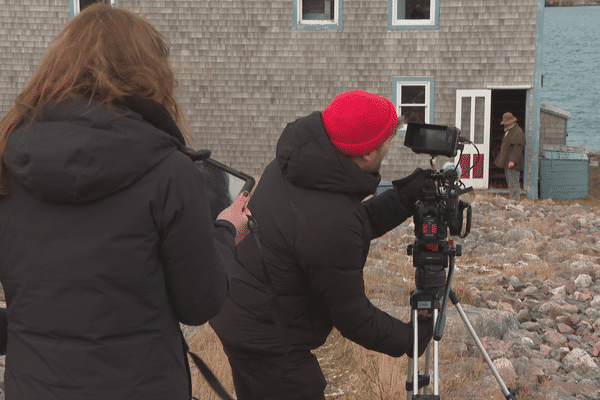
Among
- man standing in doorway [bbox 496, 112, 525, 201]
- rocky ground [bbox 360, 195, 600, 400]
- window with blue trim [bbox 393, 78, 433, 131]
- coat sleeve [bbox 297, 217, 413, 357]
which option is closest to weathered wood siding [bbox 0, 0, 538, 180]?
window with blue trim [bbox 393, 78, 433, 131]

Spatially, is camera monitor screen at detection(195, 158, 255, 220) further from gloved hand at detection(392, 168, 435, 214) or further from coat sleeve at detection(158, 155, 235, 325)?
gloved hand at detection(392, 168, 435, 214)

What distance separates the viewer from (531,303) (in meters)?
5.77

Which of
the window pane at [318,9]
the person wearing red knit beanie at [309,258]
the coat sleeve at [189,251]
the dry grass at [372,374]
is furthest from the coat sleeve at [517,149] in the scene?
the coat sleeve at [189,251]

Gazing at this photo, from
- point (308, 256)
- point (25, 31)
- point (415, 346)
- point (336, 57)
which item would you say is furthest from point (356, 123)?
point (25, 31)

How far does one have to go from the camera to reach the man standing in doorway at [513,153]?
40.0ft

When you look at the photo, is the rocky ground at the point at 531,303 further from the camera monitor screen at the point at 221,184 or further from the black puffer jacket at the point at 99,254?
the black puffer jacket at the point at 99,254

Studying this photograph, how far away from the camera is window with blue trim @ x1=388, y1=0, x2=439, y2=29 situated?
12672mm

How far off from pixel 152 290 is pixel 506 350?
3.50m

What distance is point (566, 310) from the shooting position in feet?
17.9

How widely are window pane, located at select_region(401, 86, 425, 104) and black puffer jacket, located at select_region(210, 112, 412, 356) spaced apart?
440 inches

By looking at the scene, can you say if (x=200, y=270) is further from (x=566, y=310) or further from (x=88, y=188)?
(x=566, y=310)

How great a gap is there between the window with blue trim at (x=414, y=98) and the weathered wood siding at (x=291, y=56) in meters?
0.13

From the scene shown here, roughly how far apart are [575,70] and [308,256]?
2547 inches

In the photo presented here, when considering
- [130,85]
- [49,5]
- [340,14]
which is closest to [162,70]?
[130,85]
